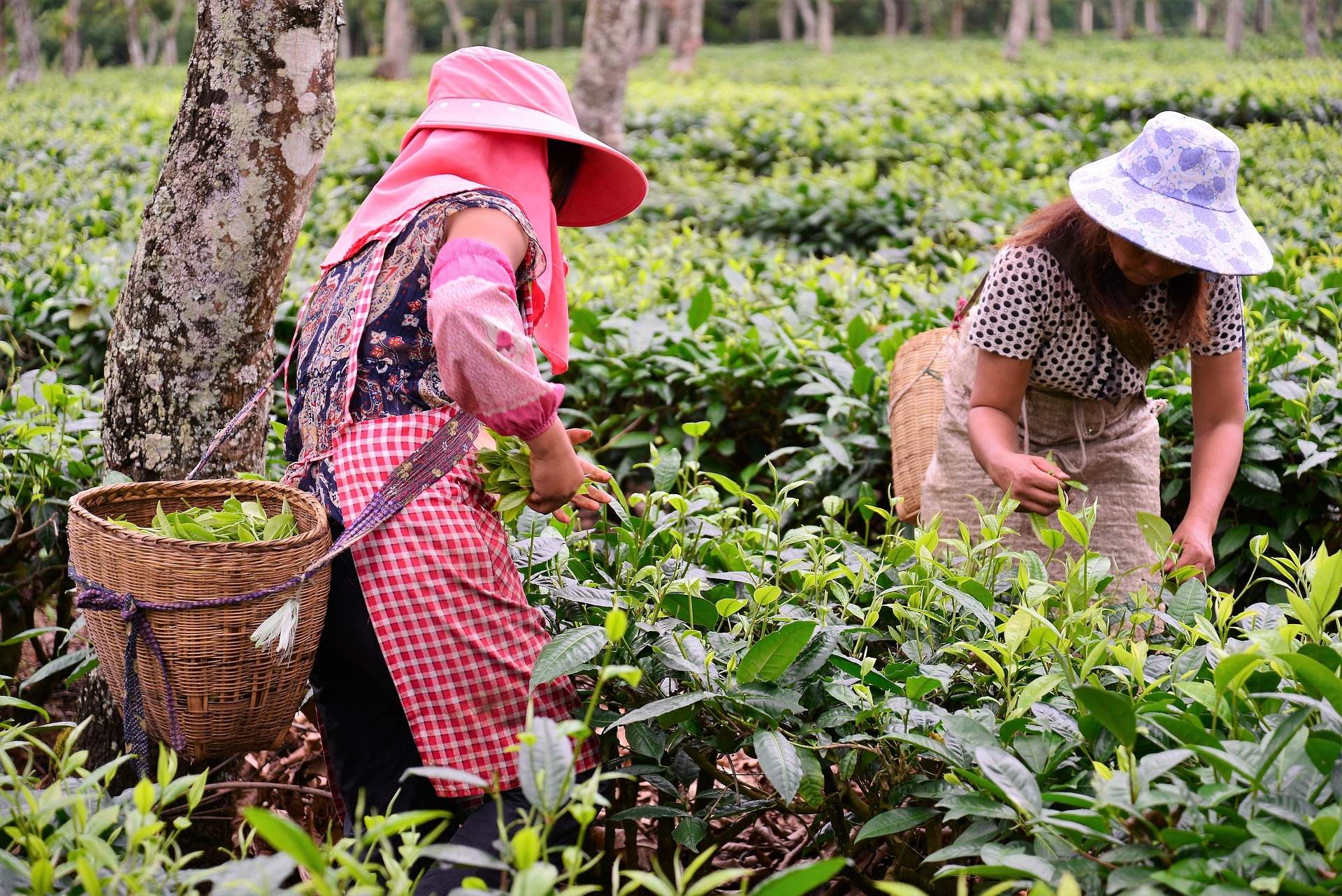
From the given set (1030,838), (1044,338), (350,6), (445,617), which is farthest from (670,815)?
(350,6)

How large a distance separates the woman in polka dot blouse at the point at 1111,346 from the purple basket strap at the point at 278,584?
1134 mm

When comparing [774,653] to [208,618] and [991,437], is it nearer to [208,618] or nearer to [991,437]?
[208,618]

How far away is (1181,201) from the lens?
2.33 meters

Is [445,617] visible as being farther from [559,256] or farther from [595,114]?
[595,114]

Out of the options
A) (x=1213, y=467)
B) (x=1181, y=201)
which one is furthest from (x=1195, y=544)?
(x=1181, y=201)

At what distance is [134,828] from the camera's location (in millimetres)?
1252

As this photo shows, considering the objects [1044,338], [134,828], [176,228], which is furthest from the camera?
[1044,338]

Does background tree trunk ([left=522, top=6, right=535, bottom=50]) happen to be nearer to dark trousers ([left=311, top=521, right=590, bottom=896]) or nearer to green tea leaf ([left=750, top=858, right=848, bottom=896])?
dark trousers ([left=311, top=521, right=590, bottom=896])

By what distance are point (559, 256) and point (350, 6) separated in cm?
4758

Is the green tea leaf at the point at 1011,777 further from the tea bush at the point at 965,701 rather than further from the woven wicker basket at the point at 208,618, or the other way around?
the woven wicker basket at the point at 208,618

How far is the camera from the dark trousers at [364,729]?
1.93 metres

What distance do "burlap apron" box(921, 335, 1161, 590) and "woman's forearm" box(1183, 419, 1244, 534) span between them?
14cm

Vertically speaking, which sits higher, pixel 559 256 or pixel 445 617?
pixel 559 256

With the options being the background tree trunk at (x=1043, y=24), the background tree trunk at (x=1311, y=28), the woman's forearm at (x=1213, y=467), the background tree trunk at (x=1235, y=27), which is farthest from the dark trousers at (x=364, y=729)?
the background tree trunk at (x=1043, y=24)
